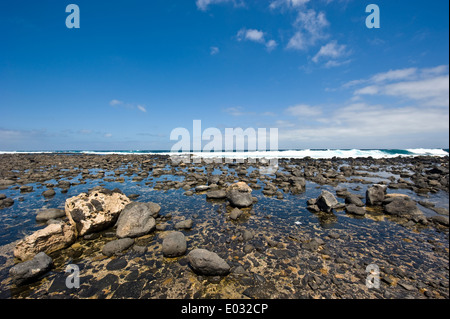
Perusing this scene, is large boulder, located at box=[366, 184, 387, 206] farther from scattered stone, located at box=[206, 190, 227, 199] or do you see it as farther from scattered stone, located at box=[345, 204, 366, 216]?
scattered stone, located at box=[206, 190, 227, 199]

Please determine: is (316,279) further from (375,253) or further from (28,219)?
(28,219)

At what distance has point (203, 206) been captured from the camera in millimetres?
10148

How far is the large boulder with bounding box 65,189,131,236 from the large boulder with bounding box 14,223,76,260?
0.54 metres

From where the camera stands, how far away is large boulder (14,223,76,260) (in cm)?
536

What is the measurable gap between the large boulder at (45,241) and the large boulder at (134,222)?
61.0 inches

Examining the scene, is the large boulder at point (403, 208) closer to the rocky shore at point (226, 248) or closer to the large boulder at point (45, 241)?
the rocky shore at point (226, 248)

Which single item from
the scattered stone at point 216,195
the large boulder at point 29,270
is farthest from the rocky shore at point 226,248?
the scattered stone at point 216,195

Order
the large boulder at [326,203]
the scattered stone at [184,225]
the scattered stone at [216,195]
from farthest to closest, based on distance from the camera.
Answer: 1. the scattered stone at [216,195]
2. the large boulder at [326,203]
3. the scattered stone at [184,225]

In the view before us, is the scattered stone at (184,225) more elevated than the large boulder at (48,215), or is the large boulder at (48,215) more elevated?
the large boulder at (48,215)

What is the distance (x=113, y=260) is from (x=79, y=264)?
2.98 feet

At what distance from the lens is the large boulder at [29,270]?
14.0 ft

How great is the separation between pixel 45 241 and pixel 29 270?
59.6 inches
